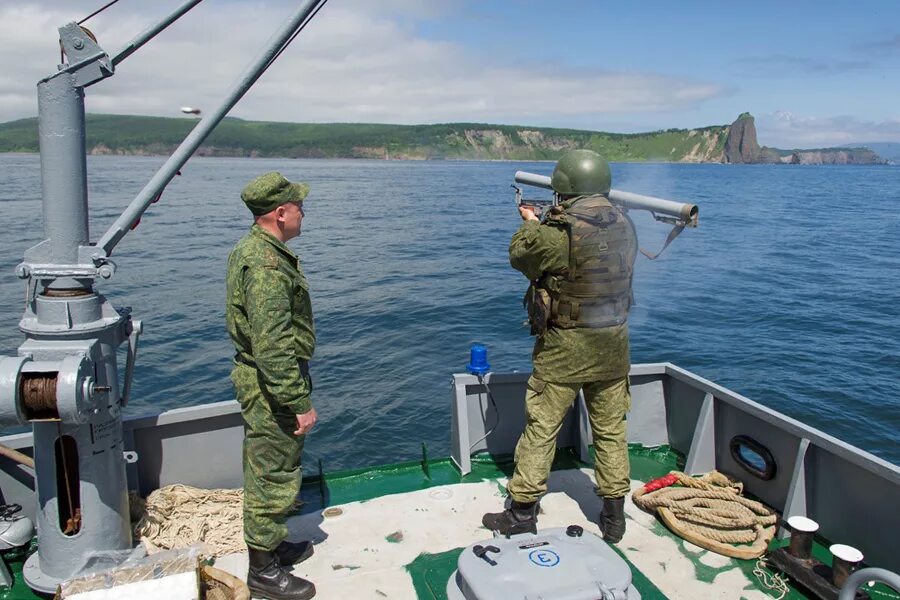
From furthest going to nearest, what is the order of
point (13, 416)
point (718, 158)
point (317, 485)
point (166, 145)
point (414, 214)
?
point (718, 158) < point (166, 145) < point (414, 214) < point (317, 485) < point (13, 416)

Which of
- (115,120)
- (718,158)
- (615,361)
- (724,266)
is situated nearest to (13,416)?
(615,361)

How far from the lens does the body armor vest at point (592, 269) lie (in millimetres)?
3623

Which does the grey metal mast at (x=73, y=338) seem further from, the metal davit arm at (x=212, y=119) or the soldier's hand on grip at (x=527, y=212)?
the soldier's hand on grip at (x=527, y=212)

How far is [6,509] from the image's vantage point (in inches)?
146

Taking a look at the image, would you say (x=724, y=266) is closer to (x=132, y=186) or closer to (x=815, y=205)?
(x=815, y=205)

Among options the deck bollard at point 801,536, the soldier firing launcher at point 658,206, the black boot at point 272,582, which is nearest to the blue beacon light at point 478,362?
the soldier firing launcher at point 658,206

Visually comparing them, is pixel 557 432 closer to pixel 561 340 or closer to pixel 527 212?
pixel 561 340

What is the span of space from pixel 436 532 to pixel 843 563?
6.48 feet

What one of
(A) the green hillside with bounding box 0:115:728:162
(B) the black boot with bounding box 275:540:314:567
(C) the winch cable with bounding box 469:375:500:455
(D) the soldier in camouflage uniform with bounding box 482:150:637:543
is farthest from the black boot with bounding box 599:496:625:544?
(A) the green hillside with bounding box 0:115:728:162

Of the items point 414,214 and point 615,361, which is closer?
point 615,361

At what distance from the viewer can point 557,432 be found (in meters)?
3.84

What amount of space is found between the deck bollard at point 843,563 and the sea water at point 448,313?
587cm

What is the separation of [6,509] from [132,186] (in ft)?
149

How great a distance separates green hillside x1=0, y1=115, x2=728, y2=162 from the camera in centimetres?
11425
